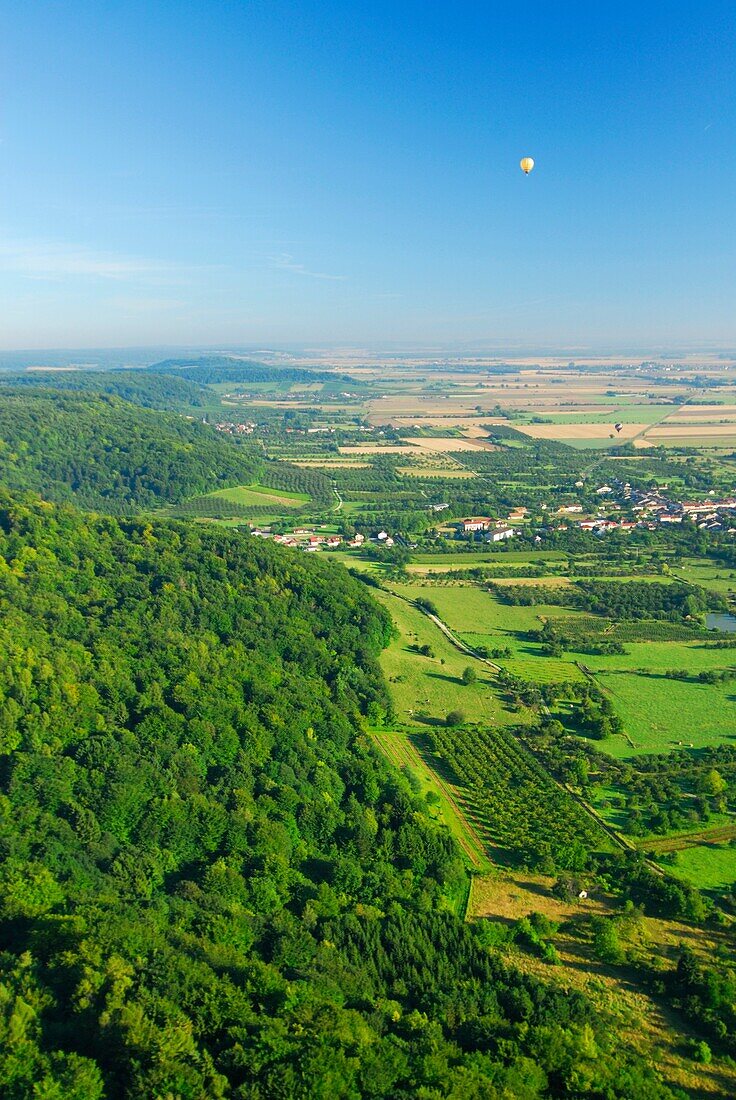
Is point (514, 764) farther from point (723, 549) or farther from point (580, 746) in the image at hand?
point (723, 549)

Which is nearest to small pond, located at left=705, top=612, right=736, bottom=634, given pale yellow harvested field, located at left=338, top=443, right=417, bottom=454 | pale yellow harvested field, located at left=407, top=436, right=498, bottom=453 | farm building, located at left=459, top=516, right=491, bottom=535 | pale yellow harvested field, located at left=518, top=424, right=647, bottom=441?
farm building, located at left=459, top=516, right=491, bottom=535

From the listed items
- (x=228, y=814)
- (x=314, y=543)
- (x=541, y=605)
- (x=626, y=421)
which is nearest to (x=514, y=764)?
(x=228, y=814)

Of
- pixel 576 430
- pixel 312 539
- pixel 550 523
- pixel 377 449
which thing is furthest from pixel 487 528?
pixel 576 430

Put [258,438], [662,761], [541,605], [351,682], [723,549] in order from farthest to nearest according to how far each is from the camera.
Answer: [258,438]
[723,549]
[541,605]
[351,682]
[662,761]

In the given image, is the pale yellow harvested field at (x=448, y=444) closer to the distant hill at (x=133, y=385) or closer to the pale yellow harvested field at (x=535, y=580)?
the distant hill at (x=133, y=385)

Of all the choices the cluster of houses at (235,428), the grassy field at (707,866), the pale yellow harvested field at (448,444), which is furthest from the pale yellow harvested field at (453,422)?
the grassy field at (707,866)

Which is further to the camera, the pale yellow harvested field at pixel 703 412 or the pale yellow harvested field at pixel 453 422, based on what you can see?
the pale yellow harvested field at pixel 703 412
